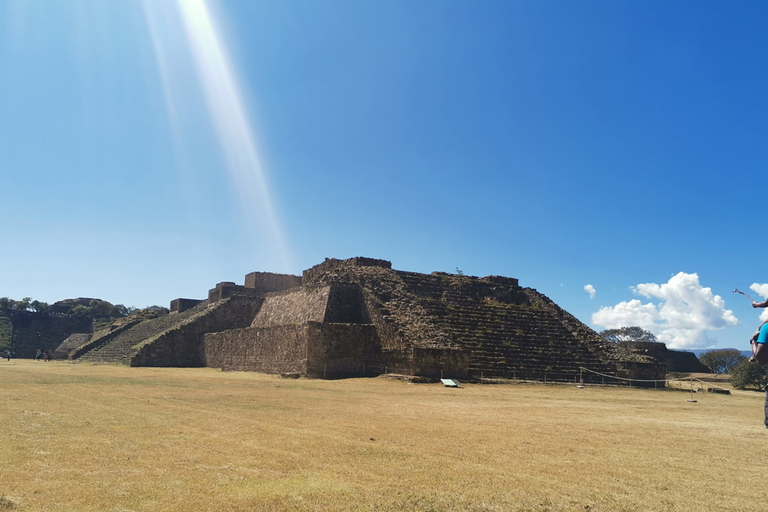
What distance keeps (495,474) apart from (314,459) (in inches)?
69.4

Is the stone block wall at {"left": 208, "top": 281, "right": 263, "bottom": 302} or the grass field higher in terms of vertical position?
the stone block wall at {"left": 208, "top": 281, "right": 263, "bottom": 302}

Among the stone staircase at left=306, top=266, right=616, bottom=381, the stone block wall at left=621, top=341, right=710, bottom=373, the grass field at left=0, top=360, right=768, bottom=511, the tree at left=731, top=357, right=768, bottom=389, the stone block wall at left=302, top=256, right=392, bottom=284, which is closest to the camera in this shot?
the grass field at left=0, top=360, right=768, bottom=511

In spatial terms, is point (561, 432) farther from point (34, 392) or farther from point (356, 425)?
point (34, 392)

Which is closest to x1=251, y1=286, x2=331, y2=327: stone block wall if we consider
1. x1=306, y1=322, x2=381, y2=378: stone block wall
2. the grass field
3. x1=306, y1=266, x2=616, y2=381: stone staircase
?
x1=306, y1=266, x2=616, y2=381: stone staircase

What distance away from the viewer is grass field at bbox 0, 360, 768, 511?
13.1 ft

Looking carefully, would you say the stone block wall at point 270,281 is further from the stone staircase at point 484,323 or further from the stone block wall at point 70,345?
the stone block wall at point 70,345

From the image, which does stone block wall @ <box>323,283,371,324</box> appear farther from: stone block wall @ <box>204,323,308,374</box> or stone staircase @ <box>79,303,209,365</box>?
stone staircase @ <box>79,303,209,365</box>

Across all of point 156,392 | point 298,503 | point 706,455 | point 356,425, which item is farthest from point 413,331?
point 298,503

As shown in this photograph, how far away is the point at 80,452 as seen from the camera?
17.3 ft

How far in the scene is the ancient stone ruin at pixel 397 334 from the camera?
19.0 metres

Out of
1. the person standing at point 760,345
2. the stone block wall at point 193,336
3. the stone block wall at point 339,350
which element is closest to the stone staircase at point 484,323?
the stone block wall at point 339,350

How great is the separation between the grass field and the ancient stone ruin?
27.6 ft

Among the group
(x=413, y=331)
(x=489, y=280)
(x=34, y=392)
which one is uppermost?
(x=489, y=280)

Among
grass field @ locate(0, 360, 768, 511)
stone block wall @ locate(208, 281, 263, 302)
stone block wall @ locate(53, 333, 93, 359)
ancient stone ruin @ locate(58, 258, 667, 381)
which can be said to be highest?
stone block wall @ locate(208, 281, 263, 302)
